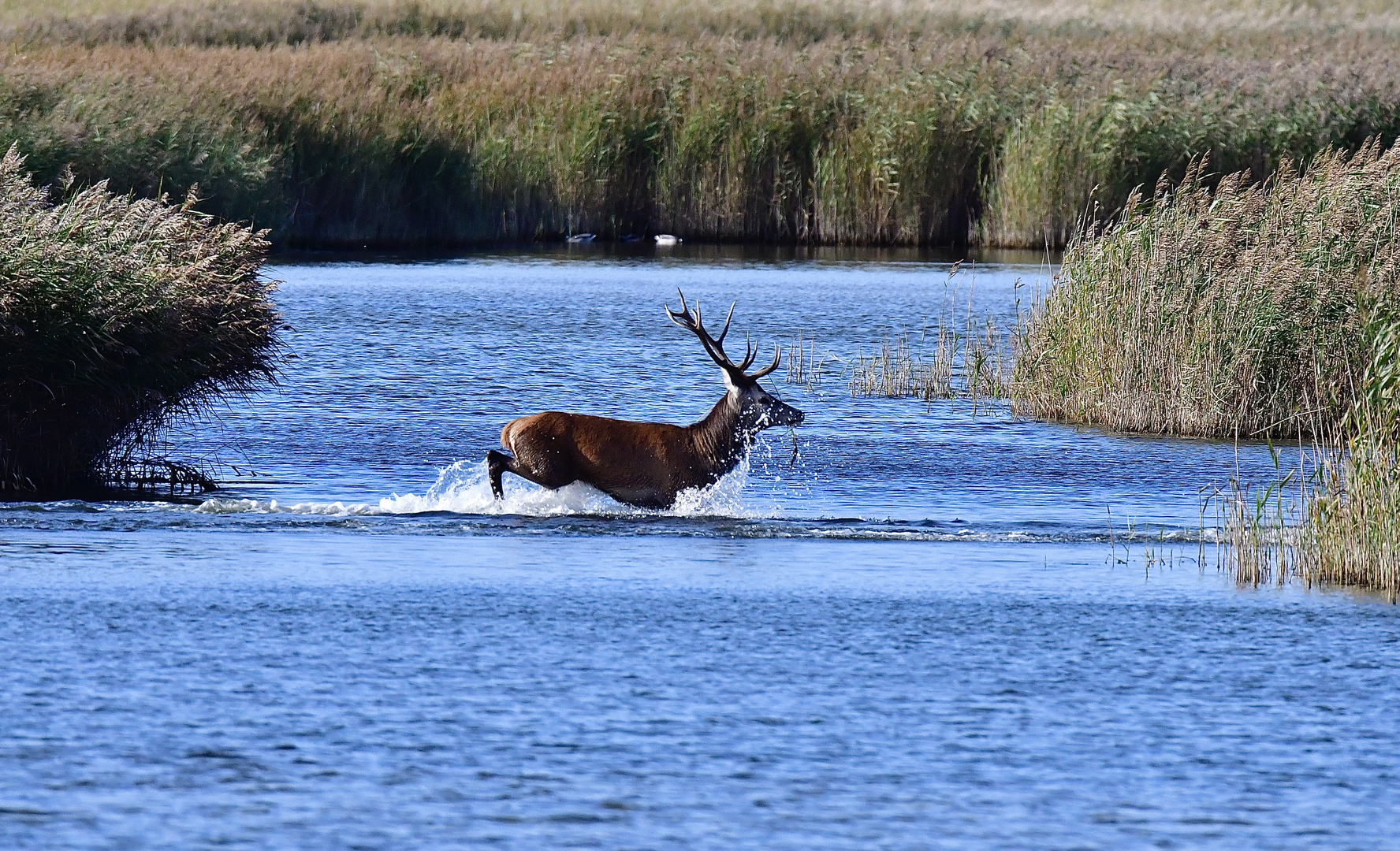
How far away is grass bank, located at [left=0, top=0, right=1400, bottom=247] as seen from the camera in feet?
94.4

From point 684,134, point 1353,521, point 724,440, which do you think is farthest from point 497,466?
point 684,134

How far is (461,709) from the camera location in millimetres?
7703

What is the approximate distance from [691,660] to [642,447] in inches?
141

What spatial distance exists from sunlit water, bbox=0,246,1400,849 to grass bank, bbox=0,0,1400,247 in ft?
45.3

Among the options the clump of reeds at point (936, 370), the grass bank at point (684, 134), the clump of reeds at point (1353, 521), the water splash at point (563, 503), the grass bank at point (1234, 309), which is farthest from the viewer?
the grass bank at point (684, 134)

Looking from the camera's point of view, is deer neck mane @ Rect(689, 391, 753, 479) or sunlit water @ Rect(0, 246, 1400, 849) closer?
sunlit water @ Rect(0, 246, 1400, 849)

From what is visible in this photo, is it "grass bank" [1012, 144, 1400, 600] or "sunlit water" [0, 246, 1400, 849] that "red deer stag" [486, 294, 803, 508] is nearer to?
"sunlit water" [0, 246, 1400, 849]

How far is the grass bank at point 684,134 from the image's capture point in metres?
28.8

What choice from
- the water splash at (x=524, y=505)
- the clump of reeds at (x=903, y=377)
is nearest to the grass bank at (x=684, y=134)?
the clump of reeds at (x=903, y=377)

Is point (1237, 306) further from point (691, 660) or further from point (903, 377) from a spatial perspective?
point (691, 660)

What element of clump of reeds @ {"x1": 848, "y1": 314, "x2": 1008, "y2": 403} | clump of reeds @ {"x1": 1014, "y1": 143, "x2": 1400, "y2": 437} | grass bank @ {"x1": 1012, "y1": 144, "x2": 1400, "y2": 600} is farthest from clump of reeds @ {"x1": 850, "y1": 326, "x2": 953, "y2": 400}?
clump of reeds @ {"x1": 1014, "y1": 143, "x2": 1400, "y2": 437}

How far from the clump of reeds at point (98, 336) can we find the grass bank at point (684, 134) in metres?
13.0

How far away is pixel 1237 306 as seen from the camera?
620 inches

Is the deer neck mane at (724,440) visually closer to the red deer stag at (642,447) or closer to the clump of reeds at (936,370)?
the red deer stag at (642,447)
